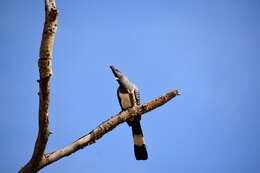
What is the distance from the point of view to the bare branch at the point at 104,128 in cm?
400

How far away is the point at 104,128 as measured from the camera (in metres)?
4.26

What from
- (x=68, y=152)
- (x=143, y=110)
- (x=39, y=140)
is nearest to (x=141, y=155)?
(x=143, y=110)

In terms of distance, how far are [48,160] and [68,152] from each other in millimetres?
229

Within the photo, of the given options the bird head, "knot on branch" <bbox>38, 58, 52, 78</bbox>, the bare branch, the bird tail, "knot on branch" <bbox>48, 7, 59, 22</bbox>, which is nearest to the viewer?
"knot on branch" <bbox>48, 7, 59, 22</bbox>

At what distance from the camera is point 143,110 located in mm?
4473

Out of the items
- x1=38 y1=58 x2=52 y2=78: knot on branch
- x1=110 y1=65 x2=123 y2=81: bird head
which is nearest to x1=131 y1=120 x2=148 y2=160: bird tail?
x1=110 y1=65 x2=123 y2=81: bird head

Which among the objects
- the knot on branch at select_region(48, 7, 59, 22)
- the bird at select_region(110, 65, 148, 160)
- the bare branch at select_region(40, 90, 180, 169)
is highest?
the bird at select_region(110, 65, 148, 160)

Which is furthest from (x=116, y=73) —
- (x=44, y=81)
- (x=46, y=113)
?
(x=44, y=81)

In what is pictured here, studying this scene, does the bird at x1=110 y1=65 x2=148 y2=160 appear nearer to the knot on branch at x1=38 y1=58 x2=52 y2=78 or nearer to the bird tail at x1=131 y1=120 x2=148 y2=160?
the bird tail at x1=131 y1=120 x2=148 y2=160

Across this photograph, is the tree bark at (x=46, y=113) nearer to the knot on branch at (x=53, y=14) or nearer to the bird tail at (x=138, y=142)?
the knot on branch at (x=53, y=14)

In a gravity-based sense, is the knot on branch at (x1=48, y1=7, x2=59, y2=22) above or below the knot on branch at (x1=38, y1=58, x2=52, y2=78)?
above

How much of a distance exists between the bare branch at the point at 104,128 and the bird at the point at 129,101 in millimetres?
1988

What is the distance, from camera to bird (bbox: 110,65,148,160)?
6.34 m

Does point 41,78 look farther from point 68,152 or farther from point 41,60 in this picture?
point 68,152
